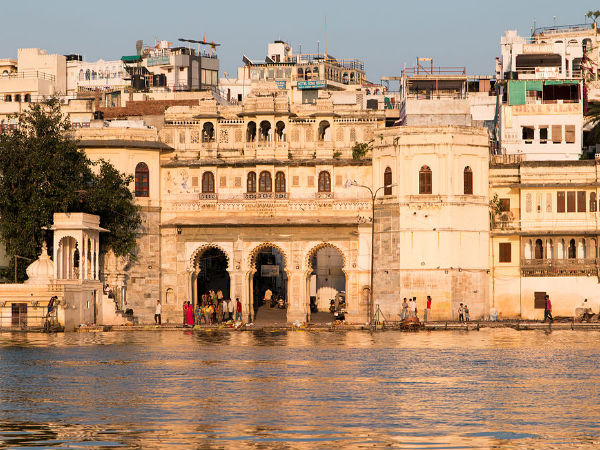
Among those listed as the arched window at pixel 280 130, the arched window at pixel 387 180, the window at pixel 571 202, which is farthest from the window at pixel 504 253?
the arched window at pixel 280 130

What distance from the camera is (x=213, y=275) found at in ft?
249

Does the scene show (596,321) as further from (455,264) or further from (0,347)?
(0,347)

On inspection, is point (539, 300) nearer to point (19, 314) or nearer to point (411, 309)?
point (411, 309)

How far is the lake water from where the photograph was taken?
26656 mm

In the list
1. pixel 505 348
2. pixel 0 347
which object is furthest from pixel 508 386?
pixel 0 347

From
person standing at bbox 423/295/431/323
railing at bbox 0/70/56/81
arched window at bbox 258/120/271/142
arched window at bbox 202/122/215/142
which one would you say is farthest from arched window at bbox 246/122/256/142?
railing at bbox 0/70/56/81

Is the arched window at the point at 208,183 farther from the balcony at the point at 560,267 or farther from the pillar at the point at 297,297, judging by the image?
the balcony at the point at 560,267

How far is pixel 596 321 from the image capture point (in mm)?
63625

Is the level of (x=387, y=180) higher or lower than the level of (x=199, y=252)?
higher

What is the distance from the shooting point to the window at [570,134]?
74.1 meters

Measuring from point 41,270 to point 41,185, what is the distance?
203 inches

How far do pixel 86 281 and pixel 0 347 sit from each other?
40.5ft

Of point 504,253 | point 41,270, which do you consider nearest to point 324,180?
point 504,253

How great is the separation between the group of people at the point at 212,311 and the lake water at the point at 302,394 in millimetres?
11096
